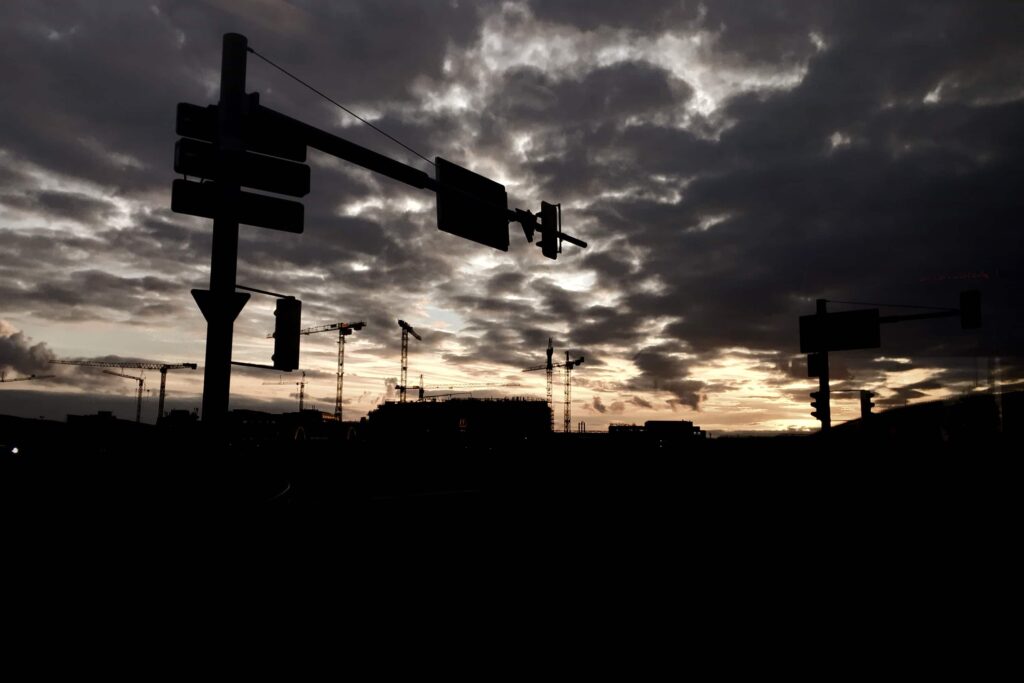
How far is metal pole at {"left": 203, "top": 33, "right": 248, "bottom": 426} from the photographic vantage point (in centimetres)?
715

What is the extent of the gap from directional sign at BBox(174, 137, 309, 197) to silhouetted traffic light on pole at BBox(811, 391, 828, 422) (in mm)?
21963

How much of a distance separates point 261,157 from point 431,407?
148525 mm

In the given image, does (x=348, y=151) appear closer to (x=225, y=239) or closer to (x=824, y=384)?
(x=225, y=239)

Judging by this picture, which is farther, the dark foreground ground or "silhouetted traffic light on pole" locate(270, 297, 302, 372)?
"silhouetted traffic light on pole" locate(270, 297, 302, 372)

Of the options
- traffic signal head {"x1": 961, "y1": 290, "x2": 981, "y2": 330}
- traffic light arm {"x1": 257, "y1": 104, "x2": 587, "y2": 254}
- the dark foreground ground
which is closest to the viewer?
the dark foreground ground

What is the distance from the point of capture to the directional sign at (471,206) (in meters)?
10.9

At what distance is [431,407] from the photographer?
155125mm

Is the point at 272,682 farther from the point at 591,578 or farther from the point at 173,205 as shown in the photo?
the point at 173,205

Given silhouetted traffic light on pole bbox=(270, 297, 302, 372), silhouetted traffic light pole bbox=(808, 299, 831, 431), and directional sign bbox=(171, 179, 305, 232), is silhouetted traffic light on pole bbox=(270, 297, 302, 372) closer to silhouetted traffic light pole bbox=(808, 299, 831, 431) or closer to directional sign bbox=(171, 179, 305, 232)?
directional sign bbox=(171, 179, 305, 232)

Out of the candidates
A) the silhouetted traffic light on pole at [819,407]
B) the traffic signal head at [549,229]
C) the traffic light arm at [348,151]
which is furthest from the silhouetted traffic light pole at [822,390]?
the traffic light arm at [348,151]

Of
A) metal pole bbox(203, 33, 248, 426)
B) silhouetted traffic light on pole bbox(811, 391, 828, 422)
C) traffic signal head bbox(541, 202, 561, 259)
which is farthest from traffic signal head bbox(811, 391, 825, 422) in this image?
metal pole bbox(203, 33, 248, 426)

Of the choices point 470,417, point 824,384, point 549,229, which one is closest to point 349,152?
point 549,229

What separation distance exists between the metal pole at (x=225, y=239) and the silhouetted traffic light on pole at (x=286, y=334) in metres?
0.53

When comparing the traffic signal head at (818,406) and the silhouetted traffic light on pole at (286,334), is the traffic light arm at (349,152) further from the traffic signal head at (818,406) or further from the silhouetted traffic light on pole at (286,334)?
the traffic signal head at (818,406)
